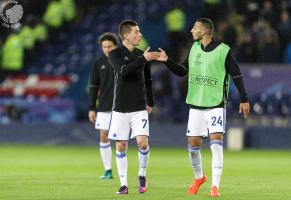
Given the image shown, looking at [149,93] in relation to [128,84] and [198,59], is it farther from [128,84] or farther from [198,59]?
[198,59]

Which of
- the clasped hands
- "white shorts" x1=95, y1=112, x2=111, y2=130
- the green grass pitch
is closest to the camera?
the clasped hands

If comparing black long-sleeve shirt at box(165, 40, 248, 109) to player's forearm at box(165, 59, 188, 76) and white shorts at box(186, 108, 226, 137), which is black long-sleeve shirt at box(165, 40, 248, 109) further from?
white shorts at box(186, 108, 226, 137)

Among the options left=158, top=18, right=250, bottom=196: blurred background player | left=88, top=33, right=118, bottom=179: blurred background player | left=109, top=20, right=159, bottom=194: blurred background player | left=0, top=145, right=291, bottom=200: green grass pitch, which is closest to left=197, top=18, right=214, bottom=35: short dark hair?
left=158, top=18, right=250, bottom=196: blurred background player

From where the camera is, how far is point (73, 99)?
28234 millimetres

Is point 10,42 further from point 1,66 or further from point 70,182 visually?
point 70,182

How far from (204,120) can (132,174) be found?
451 centimetres

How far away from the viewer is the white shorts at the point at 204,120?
13031 millimetres

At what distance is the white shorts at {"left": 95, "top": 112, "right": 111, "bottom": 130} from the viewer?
16.5 metres

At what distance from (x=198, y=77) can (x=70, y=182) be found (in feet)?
10.5

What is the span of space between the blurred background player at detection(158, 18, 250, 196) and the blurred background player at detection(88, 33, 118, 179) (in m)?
3.24

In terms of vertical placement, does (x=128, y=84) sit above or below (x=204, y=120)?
above

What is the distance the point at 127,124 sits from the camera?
1347 cm

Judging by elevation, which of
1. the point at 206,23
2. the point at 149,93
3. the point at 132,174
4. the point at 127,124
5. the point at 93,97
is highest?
the point at 206,23

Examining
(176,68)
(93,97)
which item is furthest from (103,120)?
(176,68)
